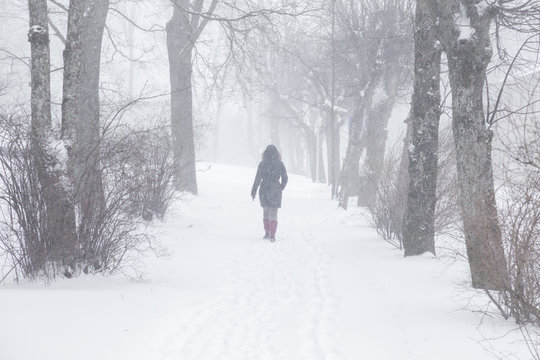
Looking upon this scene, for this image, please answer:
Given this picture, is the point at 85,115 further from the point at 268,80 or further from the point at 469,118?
the point at 268,80

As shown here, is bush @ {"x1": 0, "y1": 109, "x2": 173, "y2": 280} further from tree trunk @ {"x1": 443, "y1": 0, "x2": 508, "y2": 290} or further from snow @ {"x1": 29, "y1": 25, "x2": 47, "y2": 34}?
tree trunk @ {"x1": 443, "y1": 0, "x2": 508, "y2": 290}

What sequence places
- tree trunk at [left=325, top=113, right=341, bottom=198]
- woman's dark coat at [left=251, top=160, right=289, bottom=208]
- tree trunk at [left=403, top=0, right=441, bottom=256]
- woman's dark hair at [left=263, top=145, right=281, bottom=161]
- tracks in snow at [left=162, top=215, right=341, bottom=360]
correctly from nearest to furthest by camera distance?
tracks in snow at [left=162, top=215, right=341, bottom=360]
tree trunk at [left=403, top=0, right=441, bottom=256]
woman's dark coat at [left=251, top=160, right=289, bottom=208]
woman's dark hair at [left=263, top=145, right=281, bottom=161]
tree trunk at [left=325, top=113, right=341, bottom=198]

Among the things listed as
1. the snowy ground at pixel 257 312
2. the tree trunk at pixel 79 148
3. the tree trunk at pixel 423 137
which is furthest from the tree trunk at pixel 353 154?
the tree trunk at pixel 79 148

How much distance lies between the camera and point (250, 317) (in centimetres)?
536

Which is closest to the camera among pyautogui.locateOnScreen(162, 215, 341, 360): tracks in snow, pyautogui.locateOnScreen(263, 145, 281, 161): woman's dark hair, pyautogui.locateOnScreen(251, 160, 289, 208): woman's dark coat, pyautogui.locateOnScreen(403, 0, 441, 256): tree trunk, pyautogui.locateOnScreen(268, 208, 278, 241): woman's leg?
pyautogui.locateOnScreen(162, 215, 341, 360): tracks in snow

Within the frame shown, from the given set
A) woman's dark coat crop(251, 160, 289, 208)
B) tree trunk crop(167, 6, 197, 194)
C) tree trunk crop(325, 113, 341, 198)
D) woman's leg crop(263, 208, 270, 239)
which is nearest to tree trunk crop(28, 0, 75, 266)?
woman's leg crop(263, 208, 270, 239)

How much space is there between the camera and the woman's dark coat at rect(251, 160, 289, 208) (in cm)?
1068

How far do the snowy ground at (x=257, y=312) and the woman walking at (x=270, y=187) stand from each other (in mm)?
1575

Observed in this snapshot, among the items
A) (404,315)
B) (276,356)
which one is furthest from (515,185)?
(276,356)

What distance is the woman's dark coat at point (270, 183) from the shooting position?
1068 cm

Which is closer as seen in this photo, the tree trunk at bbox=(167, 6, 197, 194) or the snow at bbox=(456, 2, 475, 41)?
the snow at bbox=(456, 2, 475, 41)

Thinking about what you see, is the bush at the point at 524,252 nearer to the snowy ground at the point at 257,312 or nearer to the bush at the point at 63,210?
the snowy ground at the point at 257,312

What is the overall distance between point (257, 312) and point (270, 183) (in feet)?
18.0

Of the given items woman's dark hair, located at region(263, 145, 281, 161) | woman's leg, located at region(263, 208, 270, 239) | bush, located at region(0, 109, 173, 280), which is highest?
woman's dark hair, located at region(263, 145, 281, 161)
